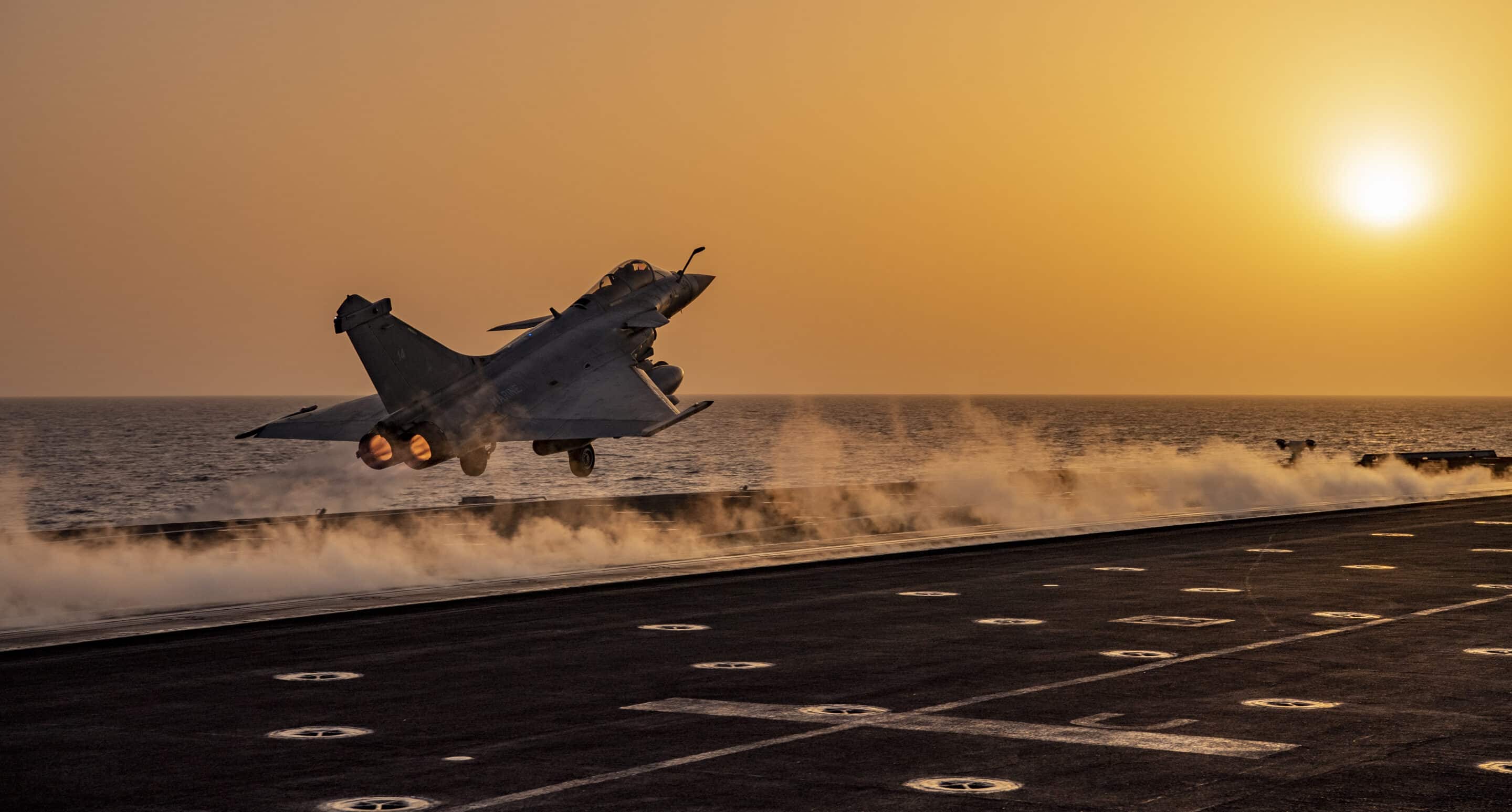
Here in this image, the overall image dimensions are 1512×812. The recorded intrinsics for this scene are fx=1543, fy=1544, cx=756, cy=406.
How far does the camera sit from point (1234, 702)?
1683 cm

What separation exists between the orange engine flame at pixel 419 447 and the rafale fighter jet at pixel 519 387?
2cm

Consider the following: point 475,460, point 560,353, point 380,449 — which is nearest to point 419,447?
point 380,449

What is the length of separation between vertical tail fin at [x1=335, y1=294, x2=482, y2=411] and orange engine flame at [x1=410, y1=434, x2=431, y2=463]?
3.27 ft

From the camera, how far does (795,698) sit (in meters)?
17.4

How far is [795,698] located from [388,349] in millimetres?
21022

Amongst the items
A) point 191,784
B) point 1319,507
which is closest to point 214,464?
point 1319,507

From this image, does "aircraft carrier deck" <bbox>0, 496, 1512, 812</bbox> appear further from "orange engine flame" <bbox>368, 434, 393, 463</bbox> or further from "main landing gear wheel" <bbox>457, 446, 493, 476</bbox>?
"main landing gear wheel" <bbox>457, 446, 493, 476</bbox>

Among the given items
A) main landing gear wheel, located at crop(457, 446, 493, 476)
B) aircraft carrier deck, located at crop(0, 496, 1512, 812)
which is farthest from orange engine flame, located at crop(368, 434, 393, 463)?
aircraft carrier deck, located at crop(0, 496, 1512, 812)

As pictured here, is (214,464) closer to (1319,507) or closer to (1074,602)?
(1319,507)

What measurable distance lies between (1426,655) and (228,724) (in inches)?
582

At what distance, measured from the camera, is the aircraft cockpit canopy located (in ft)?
134

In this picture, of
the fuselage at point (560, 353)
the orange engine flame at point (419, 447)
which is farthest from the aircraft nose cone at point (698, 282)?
the orange engine flame at point (419, 447)

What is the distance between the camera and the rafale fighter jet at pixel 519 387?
35844 millimetres

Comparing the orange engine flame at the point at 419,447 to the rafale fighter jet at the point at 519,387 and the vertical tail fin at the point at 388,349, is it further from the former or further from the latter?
the vertical tail fin at the point at 388,349
